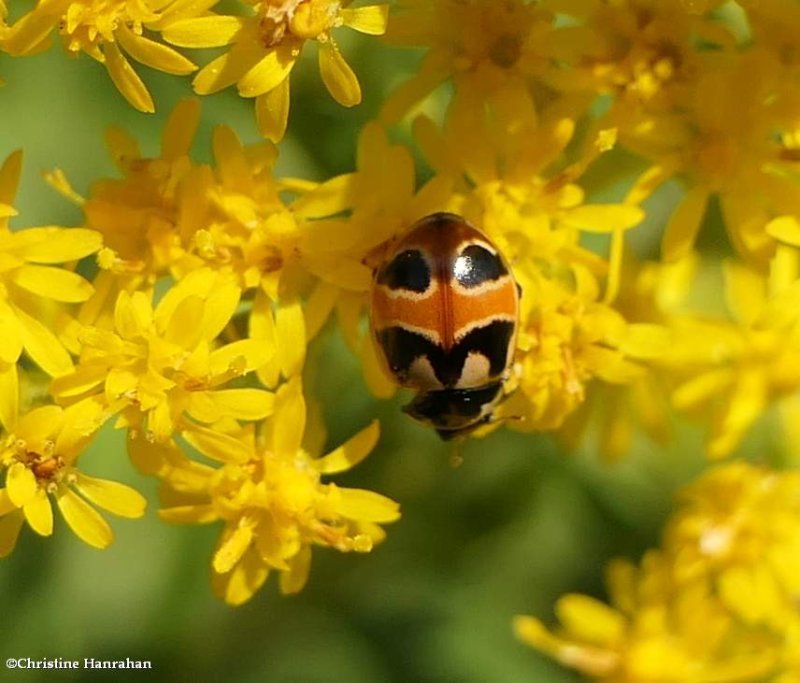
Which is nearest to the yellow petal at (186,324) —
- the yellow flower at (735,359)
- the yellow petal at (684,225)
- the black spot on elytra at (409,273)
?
the black spot on elytra at (409,273)

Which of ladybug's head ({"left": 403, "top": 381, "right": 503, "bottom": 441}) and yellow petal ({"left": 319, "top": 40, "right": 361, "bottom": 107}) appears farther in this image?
ladybug's head ({"left": 403, "top": 381, "right": 503, "bottom": 441})

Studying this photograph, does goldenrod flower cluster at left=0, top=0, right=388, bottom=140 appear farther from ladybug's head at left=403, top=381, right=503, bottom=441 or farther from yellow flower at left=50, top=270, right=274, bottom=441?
ladybug's head at left=403, top=381, right=503, bottom=441

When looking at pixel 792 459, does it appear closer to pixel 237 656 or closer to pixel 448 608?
pixel 448 608

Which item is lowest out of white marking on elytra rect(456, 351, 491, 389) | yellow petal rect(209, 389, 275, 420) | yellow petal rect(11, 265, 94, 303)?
yellow petal rect(209, 389, 275, 420)

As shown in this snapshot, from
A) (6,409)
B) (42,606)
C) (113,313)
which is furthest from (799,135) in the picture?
(42,606)

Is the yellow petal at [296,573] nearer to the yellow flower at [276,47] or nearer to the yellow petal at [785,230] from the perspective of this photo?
the yellow flower at [276,47]

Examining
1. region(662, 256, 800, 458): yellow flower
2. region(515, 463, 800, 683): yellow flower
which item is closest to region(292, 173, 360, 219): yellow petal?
region(662, 256, 800, 458): yellow flower

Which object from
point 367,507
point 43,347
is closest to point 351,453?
point 367,507
